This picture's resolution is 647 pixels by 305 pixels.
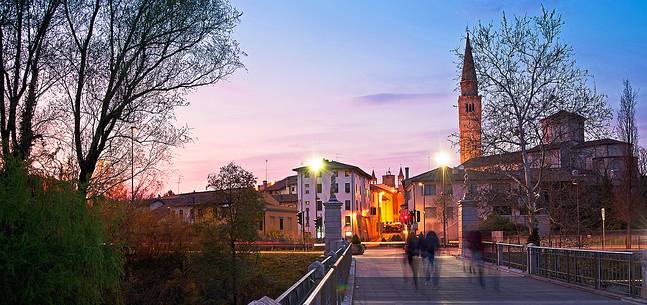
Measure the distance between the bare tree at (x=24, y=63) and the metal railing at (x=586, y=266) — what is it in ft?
55.6

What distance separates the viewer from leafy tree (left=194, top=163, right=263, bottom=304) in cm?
3669

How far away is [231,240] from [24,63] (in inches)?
594

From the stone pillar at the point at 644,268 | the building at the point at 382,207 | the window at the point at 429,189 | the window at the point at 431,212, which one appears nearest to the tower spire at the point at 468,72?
the stone pillar at the point at 644,268

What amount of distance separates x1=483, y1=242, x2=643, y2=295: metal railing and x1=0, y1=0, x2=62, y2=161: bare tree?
16.9 meters

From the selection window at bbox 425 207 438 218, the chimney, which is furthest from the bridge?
the chimney

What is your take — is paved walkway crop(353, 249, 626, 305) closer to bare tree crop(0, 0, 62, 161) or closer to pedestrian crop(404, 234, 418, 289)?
pedestrian crop(404, 234, 418, 289)

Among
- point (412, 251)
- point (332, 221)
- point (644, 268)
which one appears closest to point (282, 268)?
point (332, 221)

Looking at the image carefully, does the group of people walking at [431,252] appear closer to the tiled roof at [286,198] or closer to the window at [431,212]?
the window at [431,212]

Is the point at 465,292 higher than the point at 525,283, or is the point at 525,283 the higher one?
the point at 465,292

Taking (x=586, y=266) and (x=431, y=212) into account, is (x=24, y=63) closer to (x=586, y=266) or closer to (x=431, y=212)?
(x=586, y=266)

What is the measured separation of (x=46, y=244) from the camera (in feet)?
52.5

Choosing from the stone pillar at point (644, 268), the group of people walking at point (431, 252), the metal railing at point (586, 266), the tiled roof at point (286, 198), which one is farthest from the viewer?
the tiled roof at point (286, 198)

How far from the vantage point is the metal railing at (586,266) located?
17.8 metres

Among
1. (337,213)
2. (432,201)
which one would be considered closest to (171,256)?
(337,213)
